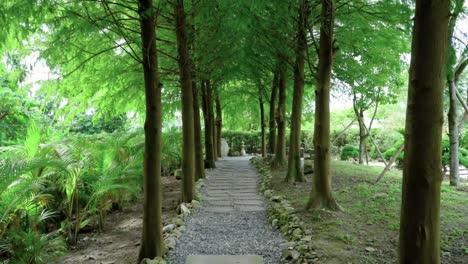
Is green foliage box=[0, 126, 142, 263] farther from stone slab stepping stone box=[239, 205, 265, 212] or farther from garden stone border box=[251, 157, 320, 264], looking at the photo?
garden stone border box=[251, 157, 320, 264]

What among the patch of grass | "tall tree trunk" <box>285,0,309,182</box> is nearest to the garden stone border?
the patch of grass

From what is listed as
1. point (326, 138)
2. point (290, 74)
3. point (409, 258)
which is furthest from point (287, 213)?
point (290, 74)

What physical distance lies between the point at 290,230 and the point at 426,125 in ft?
9.07

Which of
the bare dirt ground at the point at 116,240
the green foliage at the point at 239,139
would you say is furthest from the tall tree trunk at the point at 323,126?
the green foliage at the point at 239,139

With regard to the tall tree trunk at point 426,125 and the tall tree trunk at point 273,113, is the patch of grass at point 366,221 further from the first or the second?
the tall tree trunk at point 273,113

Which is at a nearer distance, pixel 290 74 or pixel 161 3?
pixel 161 3

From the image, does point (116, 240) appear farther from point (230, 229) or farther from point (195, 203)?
point (195, 203)

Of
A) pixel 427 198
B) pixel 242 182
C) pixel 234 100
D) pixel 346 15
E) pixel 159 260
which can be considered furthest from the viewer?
pixel 234 100

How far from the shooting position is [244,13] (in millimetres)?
4820

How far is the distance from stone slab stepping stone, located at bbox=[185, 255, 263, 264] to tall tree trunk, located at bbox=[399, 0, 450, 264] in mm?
1808

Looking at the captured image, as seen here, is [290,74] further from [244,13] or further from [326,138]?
[244,13]

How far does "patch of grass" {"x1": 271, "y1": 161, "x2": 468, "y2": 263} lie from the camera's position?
12.2 feet

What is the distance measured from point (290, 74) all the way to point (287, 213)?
6.23 meters

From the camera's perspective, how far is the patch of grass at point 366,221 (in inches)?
146
